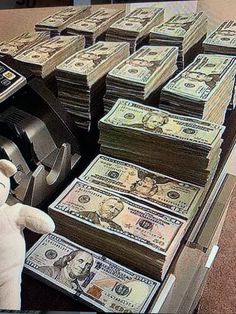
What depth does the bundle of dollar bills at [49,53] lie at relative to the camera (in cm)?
114

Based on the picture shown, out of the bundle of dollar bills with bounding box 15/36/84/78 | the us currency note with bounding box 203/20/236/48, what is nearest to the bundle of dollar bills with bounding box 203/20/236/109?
the us currency note with bounding box 203/20/236/48

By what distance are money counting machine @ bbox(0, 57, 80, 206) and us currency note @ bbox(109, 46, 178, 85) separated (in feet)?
0.58

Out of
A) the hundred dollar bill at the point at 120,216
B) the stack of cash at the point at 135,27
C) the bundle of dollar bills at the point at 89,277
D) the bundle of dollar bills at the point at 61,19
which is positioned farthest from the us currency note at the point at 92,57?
the bundle of dollar bills at the point at 89,277

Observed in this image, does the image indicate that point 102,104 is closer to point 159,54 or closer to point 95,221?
point 159,54

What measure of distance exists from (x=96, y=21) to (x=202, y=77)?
442mm

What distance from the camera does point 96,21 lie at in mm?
1439

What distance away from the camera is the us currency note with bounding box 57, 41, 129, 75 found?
1104mm

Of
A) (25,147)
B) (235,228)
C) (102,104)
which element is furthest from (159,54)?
(235,228)

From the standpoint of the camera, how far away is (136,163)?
1000 mm

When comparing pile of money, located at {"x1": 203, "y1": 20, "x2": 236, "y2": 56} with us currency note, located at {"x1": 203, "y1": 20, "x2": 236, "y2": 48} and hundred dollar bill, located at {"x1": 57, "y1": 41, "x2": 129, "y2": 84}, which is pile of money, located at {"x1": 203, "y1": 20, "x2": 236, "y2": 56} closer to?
us currency note, located at {"x1": 203, "y1": 20, "x2": 236, "y2": 48}

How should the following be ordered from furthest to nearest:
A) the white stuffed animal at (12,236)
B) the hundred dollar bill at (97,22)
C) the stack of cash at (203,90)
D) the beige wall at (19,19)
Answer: the beige wall at (19,19) < the hundred dollar bill at (97,22) < the stack of cash at (203,90) < the white stuffed animal at (12,236)

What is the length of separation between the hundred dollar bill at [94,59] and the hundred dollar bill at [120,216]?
0.31 meters

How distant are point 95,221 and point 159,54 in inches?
21.3

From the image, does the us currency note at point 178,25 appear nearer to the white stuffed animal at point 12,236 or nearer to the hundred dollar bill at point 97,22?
the hundred dollar bill at point 97,22
